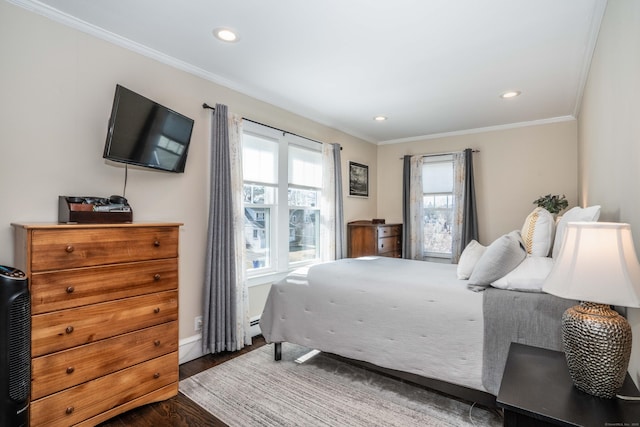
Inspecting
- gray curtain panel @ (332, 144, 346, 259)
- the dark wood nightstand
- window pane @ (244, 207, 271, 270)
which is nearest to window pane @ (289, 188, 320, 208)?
gray curtain panel @ (332, 144, 346, 259)

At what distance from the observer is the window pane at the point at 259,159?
3402 mm

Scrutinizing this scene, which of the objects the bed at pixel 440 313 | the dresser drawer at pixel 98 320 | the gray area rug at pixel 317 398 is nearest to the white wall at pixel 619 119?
the bed at pixel 440 313

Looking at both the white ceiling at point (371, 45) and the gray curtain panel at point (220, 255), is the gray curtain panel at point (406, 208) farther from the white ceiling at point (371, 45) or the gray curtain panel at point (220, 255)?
the gray curtain panel at point (220, 255)

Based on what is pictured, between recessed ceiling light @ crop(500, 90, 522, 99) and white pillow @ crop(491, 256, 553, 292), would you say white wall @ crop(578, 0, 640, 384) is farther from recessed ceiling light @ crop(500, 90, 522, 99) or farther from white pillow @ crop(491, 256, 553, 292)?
recessed ceiling light @ crop(500, 90, 522, 99)

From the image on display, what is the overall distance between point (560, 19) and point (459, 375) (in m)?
2.37

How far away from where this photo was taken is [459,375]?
1972mm

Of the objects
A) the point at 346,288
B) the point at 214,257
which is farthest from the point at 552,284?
the point at 214,257

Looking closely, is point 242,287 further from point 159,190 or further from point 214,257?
point 159,190

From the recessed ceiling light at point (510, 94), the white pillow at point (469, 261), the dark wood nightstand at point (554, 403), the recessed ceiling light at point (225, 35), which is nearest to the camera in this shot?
the dark wood nightstand at point (554, 403)

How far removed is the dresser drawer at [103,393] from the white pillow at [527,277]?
2.26m

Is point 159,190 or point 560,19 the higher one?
point 560,19

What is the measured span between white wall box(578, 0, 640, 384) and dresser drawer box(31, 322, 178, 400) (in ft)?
8.23

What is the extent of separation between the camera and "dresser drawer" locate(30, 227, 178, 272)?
170 centimetres

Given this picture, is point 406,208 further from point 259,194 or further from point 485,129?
point 259,194
